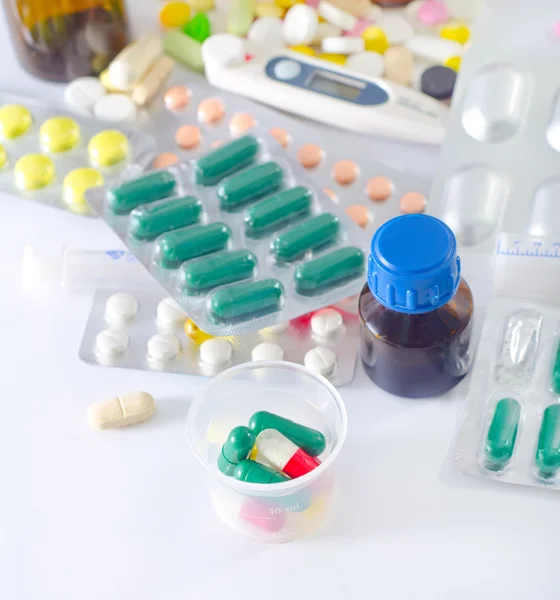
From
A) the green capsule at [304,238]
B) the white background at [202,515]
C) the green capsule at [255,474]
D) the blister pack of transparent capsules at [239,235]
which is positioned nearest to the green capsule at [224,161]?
the blister pack of transparent capsules at [239,235]

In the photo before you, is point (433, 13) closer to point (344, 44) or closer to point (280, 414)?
point (344, 44)

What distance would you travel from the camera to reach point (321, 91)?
3.26 ft

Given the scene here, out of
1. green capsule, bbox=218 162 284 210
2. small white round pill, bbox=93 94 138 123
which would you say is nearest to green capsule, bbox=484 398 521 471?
green capsule, bbox=218 162 284 210

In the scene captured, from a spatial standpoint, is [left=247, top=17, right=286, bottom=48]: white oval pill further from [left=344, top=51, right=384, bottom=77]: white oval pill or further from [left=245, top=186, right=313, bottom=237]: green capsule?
[left=245, top=186, right=313, bottom=237]: green capsule

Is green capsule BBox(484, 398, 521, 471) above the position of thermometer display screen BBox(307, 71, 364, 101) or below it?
below

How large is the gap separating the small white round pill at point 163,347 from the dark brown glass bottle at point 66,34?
0.40 metres

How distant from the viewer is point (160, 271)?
0.86 meters

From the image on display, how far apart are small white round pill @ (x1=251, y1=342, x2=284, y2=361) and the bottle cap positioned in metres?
0.14

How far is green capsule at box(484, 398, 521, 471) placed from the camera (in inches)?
28.0

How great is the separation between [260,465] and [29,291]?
34 cm

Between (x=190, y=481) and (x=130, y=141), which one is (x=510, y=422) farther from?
(x=130, y=141)

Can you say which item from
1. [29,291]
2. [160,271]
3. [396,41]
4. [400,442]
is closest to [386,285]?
[400,442]

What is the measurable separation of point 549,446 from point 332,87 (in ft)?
1.58

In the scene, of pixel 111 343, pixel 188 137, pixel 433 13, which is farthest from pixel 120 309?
pixel 433 13
